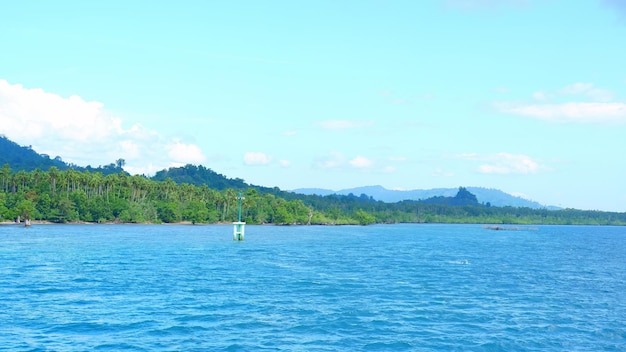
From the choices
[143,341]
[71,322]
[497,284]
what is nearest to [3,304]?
[71,322]

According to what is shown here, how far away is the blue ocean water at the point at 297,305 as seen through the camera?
1825 inches

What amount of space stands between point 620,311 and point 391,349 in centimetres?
3205

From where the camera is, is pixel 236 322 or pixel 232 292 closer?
pixel 236 322

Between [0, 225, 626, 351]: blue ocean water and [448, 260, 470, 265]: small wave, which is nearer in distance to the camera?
[0, 225, 626, 351]: blue ocean water

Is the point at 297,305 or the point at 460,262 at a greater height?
the point at 460,262

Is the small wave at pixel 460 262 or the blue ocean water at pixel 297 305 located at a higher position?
the small wave at pixel 460 262

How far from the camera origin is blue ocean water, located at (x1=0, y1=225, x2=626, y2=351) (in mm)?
46344

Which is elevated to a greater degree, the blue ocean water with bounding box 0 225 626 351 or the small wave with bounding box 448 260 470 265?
the small wave with bounding box 448 260 470 265

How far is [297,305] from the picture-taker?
6044 cm

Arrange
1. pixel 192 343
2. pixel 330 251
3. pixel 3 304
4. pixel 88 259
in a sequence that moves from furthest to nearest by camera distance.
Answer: pixel 330 251 < pixel 88 259 < pixel 3 304 < pixel 192 343

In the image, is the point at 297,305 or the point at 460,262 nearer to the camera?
the point at 297,305

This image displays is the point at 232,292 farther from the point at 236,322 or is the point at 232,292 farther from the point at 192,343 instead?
the point at 192,343

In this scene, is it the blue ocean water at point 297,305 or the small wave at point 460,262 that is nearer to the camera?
the blue ocean water at point 297,305

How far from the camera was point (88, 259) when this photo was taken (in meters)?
97.8
